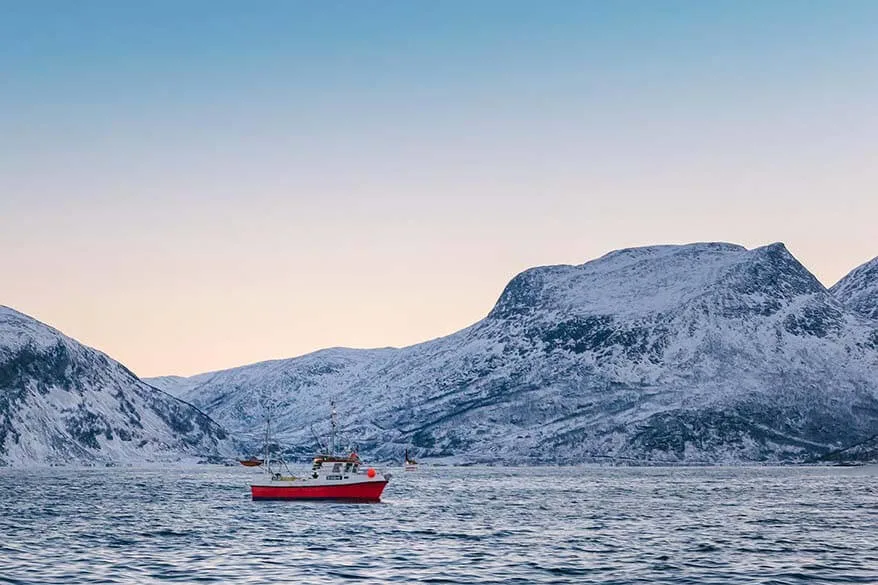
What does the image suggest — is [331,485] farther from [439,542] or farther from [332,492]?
[439,542]

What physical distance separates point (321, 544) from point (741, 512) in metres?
58.5

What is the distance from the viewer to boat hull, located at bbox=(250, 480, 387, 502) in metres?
141

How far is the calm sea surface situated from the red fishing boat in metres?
2.81

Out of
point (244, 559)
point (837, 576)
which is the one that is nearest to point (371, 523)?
point (244, 559)

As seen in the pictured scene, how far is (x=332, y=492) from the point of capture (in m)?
141

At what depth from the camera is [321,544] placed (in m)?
82.2

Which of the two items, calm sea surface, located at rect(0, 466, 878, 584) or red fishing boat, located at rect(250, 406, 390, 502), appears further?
red fishing boat, located at rect(250, 406, 390, 502)

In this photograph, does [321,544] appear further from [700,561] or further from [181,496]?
[181,496]

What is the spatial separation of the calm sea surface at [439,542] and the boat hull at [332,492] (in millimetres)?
2403

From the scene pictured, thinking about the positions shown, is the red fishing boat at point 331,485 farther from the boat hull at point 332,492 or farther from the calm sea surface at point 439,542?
the calm sea surface at point 439,542

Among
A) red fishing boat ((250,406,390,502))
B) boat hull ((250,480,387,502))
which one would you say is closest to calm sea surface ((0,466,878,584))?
boat hull ((250,480,387,502))

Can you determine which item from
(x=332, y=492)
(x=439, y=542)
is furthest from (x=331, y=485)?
(x=439, y=542)

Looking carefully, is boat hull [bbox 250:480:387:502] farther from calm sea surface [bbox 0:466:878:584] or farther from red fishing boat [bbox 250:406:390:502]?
calm sea surface [bbox 0:466:878:584]

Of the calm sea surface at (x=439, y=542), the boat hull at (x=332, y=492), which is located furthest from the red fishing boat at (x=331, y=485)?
the calm sea surface at (x=439, y=542)
